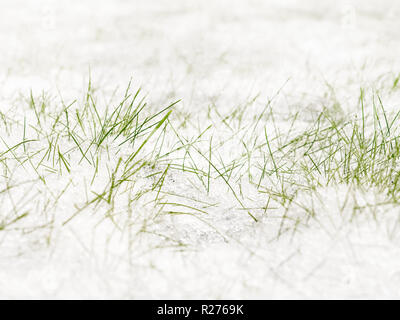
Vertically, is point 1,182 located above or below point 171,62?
below

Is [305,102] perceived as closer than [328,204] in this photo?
No

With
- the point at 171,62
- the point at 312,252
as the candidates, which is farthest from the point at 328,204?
the point at 171,62

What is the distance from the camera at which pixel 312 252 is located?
45.1 inches

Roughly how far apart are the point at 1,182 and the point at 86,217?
13.6 inches

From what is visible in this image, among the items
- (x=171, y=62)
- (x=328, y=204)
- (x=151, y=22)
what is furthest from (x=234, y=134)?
(x=151, y=22)

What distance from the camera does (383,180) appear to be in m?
1.35

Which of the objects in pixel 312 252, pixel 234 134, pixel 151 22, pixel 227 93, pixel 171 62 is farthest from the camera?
pixel 151 22

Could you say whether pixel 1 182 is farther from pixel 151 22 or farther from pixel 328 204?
pixel 151 22

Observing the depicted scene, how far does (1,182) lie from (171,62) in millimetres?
2120

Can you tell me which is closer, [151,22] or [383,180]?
[383,180]
